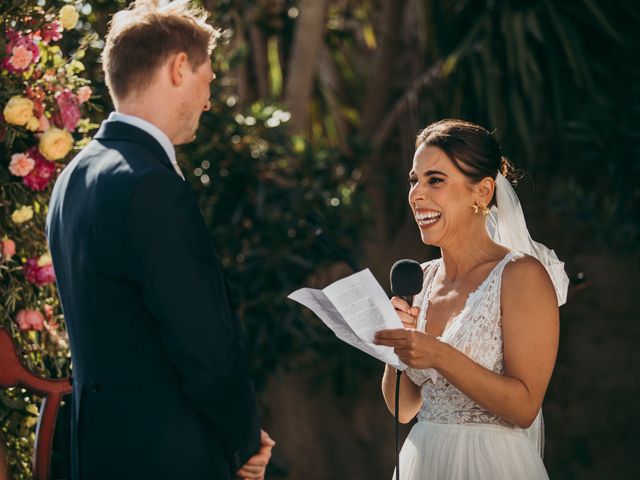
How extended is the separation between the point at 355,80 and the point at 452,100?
153 cm

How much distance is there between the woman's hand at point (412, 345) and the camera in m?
2.23

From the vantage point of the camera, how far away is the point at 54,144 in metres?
3.03

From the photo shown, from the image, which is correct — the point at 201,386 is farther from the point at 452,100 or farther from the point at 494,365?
the point at 452,100

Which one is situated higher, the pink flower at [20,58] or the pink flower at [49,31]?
the pink flower at [49,31]

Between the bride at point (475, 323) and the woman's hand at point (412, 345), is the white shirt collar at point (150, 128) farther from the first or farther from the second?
the bride at point (475, 323)

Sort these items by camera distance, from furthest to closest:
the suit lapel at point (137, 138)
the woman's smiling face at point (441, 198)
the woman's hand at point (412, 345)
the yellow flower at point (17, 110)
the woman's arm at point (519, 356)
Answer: the yellow flower at point (17, 110), the woman's smiling face at point (441, 198), the woman's arm at point (519, 356), the woman's hand at point (412, 345), the suit lapel at point (137, 138)

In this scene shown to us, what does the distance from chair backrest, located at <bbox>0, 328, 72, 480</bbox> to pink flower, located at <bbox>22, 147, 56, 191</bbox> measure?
572mm

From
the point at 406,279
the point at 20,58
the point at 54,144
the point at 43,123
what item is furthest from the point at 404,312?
the point at 20,58

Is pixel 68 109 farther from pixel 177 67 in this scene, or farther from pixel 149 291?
pixel 149 291

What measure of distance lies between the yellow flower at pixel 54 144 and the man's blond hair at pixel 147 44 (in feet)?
3.25

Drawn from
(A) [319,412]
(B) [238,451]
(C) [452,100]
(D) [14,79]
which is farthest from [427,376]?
(A) [319,412]

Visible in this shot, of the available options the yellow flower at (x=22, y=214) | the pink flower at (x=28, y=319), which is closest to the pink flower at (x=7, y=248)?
the yellow flower at (x=22, y=214)

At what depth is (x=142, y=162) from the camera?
1970mm

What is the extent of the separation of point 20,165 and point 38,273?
0.36 meters
